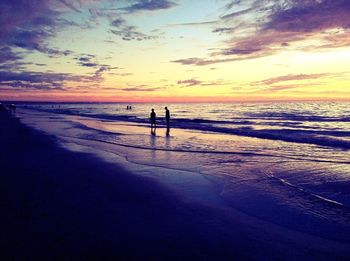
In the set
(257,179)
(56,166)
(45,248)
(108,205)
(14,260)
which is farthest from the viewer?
(56,166)

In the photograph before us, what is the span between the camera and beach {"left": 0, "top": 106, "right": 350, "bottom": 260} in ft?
16.2

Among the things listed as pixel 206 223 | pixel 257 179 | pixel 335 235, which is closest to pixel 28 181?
pixel 206 223

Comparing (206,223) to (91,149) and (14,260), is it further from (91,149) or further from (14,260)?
(91,149)

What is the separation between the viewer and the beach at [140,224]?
16.2 ft

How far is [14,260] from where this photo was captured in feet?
14.8

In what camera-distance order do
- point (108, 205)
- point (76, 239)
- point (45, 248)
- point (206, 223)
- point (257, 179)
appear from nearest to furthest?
point (45, 248) < point (76, 239) < point (206, 223) < point (108, 205) < point (257, 179)

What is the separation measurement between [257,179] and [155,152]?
674 cm

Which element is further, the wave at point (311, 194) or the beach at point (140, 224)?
the wave at point (311, 194)

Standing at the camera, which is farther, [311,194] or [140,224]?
[311,194]

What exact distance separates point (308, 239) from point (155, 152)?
1083 cm

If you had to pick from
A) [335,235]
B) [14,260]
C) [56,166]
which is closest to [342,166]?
[335,235]

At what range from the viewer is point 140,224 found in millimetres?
6059

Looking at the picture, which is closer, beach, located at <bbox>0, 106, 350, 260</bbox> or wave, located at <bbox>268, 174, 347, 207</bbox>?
beach, located at <bbox>0, 106, 350, 260</bbox>

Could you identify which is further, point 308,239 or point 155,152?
point 155,152
